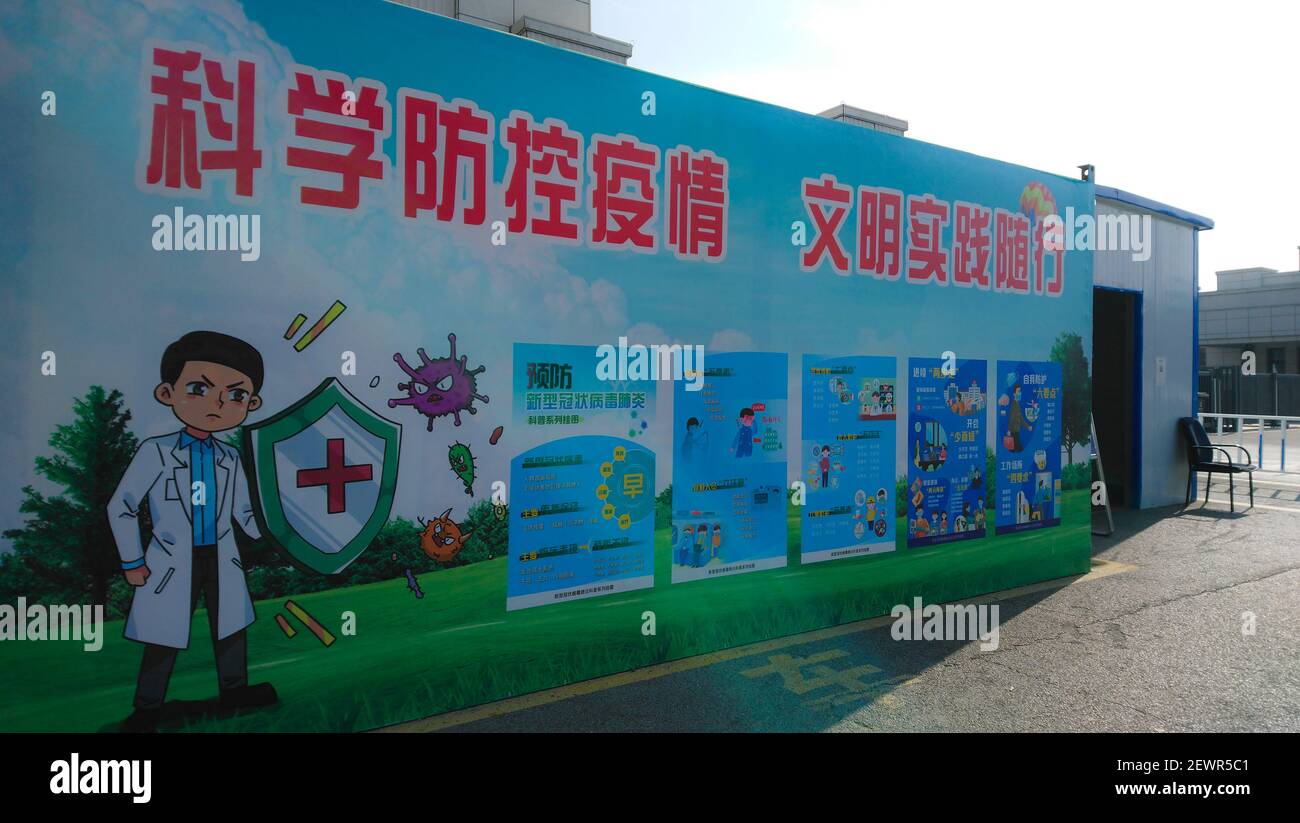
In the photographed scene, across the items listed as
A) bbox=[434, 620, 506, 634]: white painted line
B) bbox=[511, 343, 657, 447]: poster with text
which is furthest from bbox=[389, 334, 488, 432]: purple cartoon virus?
bbox=[434, 620, 506, 634]: white painted line

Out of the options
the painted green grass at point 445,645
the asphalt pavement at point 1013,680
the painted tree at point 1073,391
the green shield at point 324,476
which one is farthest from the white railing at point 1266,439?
the green shield at point 324,476

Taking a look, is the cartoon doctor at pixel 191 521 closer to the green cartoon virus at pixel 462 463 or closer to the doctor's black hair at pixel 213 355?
the doctor's black hair at pixel 213 355

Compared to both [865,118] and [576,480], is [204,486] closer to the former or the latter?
[576,480]

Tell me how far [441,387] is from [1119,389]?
9304 millimetres

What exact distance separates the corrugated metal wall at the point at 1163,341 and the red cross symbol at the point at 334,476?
898 centimetres

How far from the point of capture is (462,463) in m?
3.93

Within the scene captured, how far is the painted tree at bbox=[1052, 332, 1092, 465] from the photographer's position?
6746 millimetres

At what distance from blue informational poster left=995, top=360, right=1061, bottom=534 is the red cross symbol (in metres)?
4.90

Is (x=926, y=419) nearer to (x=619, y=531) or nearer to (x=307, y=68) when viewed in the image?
(x=619, y=531)

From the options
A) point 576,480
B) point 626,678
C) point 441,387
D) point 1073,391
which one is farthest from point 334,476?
point 1073,391

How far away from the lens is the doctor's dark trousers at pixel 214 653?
3.19m

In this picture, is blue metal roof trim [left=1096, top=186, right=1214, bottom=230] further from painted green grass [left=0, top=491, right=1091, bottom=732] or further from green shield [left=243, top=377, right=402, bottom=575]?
green shield [left=243, top=377, right=402, bottom=575]

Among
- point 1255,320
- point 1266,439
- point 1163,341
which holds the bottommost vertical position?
point 1266,439
